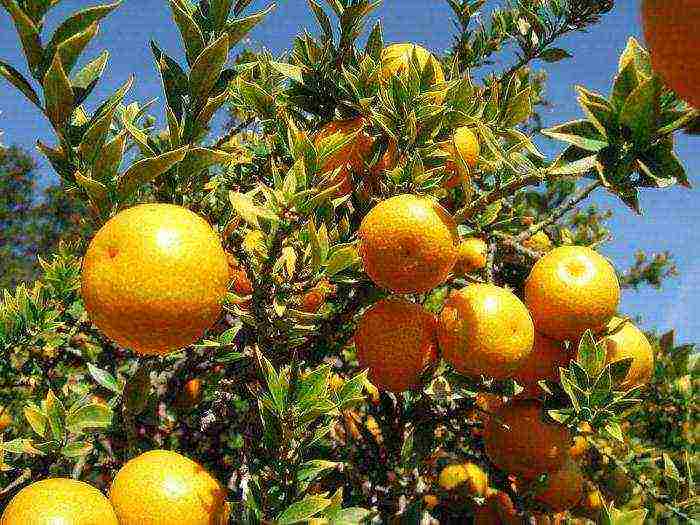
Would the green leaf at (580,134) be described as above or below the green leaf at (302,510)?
above

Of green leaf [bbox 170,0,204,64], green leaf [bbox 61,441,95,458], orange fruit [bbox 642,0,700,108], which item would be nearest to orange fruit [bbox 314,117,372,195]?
green leaf [bbox 170,0,204,64]

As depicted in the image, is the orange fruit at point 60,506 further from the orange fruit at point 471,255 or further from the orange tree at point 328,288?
the orange fruit at point 471,255

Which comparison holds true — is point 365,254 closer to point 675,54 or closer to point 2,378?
Answer: point 675,54

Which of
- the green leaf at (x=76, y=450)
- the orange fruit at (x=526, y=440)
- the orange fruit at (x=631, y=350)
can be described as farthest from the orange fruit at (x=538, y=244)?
the green leaf at (x=76, y=450)

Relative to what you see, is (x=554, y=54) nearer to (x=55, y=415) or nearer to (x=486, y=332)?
(x=486, y=332)

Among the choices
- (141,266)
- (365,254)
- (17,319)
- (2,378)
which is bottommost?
(2,378)

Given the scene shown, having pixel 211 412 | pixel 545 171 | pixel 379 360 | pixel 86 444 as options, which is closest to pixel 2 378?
pixel 211 412
